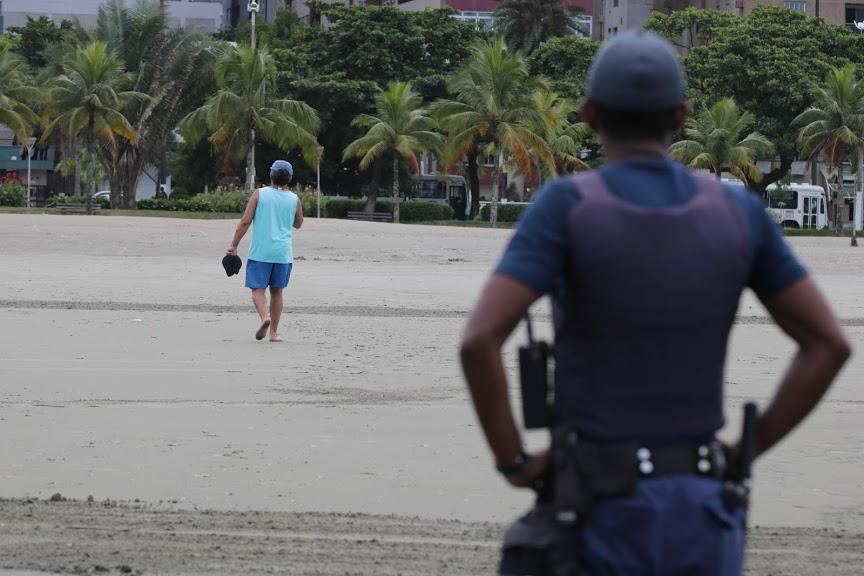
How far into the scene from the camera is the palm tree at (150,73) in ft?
210

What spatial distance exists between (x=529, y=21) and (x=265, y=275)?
70294 millimetres

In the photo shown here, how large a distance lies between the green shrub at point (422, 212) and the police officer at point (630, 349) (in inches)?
2324

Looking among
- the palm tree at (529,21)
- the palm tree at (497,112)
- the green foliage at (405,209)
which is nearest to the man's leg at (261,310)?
the palm tree at (497,112)

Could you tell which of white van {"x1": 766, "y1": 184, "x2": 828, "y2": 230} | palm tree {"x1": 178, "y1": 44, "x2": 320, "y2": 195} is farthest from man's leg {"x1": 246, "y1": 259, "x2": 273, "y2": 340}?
white van {"x1": 766, "y1": 184, "x2": 828, "y2": 230}

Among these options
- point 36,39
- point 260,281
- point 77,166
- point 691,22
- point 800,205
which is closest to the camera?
point 260,281

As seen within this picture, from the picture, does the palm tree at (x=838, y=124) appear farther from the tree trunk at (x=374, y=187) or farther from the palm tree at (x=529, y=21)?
the palm tree at (x=529, y=21)

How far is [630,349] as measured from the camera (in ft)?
8.97

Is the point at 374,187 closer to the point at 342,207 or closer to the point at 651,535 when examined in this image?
the point at 342,207

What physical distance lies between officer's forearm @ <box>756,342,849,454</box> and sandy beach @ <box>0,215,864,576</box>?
8.57 ft

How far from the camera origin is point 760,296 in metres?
2.96

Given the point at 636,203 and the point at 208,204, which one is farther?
the point at 208,204

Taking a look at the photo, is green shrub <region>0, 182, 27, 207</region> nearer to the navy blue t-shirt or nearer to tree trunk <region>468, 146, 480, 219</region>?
tree trunk <region>468, 146, 480, 219</region>

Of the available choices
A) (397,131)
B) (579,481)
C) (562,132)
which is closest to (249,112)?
(397,131)

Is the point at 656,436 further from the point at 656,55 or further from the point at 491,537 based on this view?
the point at 491,537
